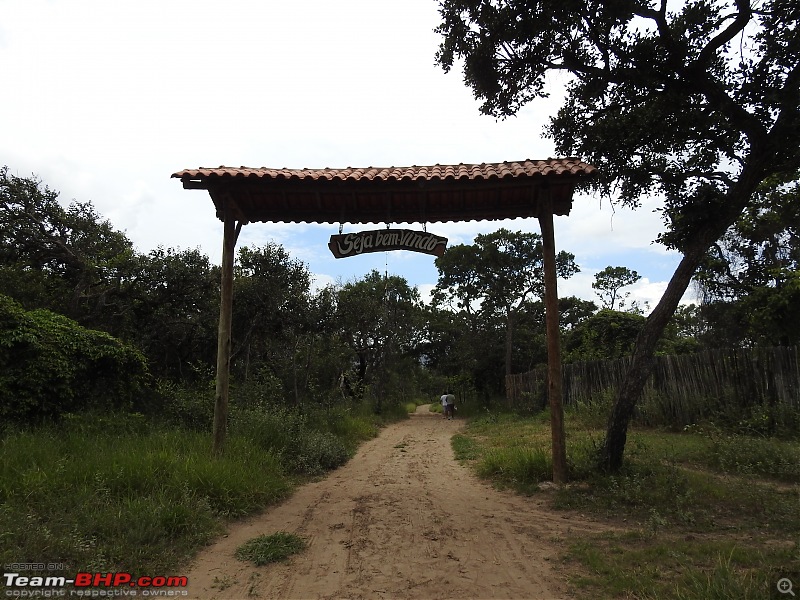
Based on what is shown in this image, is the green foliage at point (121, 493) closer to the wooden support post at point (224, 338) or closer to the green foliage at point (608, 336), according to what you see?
the wooden support post at point (224, 338)

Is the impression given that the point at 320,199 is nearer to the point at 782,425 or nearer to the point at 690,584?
the point at 690,584

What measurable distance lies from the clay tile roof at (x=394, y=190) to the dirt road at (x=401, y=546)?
3829 mm

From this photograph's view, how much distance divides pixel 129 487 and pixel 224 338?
2175 mm

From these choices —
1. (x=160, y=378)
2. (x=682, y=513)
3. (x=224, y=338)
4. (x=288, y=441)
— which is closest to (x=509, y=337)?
(x=160, y=378)

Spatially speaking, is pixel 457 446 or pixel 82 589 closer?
pixel 82 589

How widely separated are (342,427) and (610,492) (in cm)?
752

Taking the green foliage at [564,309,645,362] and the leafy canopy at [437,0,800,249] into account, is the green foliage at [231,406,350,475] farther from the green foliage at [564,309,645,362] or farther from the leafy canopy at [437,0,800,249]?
the green foliage at [564,309,645,362]

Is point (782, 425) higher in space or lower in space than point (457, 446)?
higher

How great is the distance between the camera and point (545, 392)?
Answer: 56.6 feet

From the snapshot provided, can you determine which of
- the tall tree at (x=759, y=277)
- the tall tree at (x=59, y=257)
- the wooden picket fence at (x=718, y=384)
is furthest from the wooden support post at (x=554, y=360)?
the tall tree at (x=59, y=257)

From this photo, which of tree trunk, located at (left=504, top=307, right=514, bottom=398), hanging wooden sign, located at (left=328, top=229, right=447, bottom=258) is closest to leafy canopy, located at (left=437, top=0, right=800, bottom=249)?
hanging wooden sign, located at (left=328, top=229, right=447, bottom=258)

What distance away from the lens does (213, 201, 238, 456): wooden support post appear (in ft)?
20.3

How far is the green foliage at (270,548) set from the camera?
12.5 ft

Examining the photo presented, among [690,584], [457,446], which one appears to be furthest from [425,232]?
[457,446]
